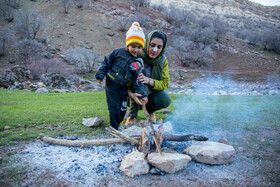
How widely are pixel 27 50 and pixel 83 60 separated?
5719 millimetres

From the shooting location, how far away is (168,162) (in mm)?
1986

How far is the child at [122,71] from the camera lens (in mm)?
2875

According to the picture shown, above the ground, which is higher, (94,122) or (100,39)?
(100,39)

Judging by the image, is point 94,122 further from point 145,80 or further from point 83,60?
point 83,60

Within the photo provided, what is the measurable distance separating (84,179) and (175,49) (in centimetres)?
2546

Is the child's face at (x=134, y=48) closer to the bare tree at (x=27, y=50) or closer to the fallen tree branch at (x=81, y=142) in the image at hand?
the fallen tree branch at (x=81, y=142)

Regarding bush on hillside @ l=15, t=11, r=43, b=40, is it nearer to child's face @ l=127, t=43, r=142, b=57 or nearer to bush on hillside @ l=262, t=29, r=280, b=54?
child's face @ l=127, t=43, r=142, b=57

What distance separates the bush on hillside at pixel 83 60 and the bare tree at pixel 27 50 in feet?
11.3

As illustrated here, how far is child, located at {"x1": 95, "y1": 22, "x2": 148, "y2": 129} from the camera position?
113 inches

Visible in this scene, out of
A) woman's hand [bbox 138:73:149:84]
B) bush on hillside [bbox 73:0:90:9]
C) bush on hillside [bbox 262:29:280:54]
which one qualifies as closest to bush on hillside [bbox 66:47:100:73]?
woman's hand [bbox 138:73:149:84]

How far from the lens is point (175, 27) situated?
33000mm

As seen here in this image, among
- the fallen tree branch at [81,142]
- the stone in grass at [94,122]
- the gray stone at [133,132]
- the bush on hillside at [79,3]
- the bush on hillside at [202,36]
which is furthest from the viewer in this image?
the bush on hillside at [79,3]

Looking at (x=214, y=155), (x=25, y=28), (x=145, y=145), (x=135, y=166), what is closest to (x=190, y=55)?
(x=25, y=28)

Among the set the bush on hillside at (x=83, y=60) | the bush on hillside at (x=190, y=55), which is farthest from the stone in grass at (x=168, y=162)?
the bush on hillside at (x=190, y=55)
